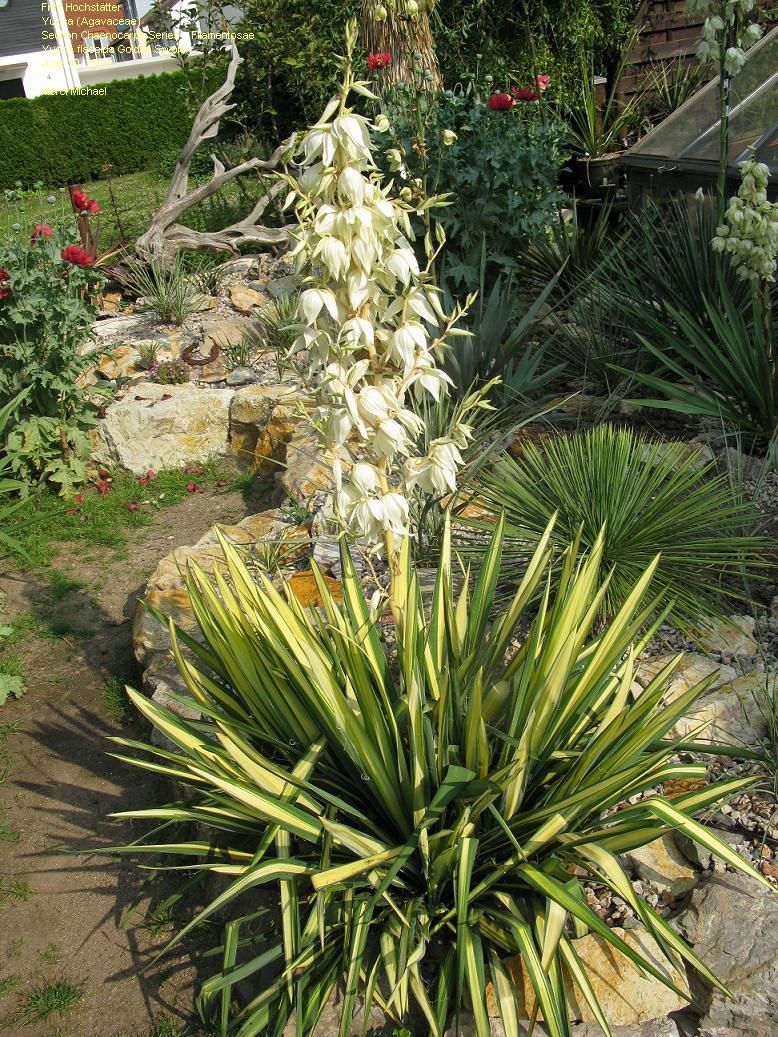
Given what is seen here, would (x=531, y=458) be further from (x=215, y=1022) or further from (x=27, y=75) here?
(x=27, y=75)

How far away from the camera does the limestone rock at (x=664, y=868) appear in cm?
225

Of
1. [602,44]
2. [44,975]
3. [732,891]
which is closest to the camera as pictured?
[732,891]

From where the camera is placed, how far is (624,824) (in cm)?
199

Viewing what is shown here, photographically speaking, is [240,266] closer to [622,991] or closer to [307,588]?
[307,588]

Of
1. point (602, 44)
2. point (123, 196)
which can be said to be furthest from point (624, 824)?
point (123, 196)

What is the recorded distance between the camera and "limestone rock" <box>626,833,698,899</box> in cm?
225

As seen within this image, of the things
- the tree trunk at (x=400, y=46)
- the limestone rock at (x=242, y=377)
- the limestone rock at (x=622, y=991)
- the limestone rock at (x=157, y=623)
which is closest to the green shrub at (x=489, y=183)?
the limestone rock at (x=242, y=377)

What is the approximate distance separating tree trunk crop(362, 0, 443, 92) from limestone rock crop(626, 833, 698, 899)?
6.44m

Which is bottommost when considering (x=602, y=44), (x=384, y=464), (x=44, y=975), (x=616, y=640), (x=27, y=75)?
(x=44, y=975)

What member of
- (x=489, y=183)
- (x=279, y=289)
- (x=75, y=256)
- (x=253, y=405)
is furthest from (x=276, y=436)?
(x=279, y=289)

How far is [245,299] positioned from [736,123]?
11.9 feet

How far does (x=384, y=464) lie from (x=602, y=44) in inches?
387

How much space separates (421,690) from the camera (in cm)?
203

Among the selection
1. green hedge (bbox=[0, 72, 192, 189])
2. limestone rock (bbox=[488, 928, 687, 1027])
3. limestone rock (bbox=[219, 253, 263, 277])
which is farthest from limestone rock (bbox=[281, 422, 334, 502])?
green hedge (bbox=[0, 72, 192, 189])
